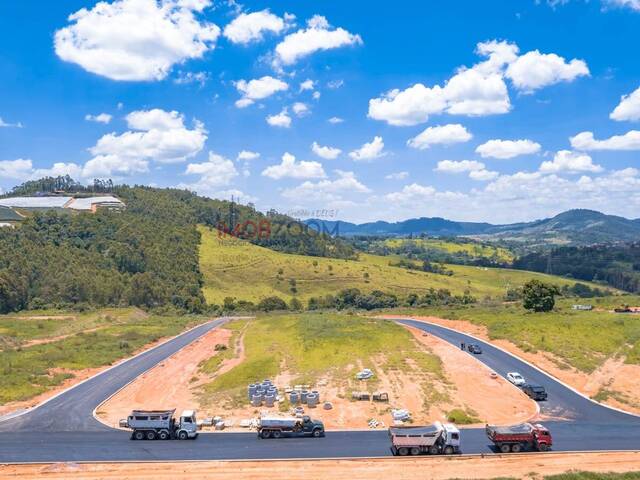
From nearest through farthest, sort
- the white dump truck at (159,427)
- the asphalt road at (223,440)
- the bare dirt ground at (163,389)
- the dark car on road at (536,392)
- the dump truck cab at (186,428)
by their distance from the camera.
→ the asphalt road at (223,440) < the white dump truck at (159,427) < the dump truck cab at (186,428) < the bare dirt ground at (163,389) < the dark car on road at (536,392)

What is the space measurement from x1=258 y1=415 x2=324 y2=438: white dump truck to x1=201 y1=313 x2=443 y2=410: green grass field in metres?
12.6

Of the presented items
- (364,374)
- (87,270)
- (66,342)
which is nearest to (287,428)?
(364,374)

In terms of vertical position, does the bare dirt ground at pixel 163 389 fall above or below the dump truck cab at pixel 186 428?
below

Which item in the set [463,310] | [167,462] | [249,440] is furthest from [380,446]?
[463,310]

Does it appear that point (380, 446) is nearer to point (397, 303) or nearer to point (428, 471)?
point (428, 471)

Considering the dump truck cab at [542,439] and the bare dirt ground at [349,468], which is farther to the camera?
the dump truck cab at [542,439]

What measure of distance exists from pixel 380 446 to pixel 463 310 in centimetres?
9157

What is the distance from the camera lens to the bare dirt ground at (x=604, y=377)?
58.2 m

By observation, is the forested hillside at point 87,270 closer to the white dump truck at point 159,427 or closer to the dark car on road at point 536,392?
the white dump truck at point 159,427

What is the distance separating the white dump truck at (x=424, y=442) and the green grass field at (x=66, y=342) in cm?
4492

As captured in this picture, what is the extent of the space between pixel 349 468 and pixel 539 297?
79250 mm

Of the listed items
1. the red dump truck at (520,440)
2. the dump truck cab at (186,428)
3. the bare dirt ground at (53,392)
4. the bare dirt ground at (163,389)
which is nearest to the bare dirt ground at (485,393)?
the red dump truck at (520,440)

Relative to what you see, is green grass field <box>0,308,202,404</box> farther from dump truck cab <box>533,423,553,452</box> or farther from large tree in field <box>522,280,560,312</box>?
large tree in field <box>522,280,560,312</box>

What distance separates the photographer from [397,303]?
164750mm
